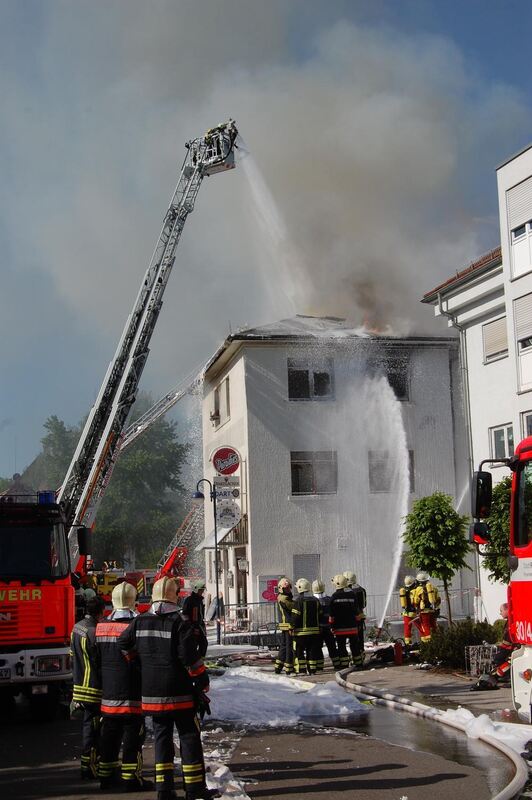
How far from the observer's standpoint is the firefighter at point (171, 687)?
6645mm

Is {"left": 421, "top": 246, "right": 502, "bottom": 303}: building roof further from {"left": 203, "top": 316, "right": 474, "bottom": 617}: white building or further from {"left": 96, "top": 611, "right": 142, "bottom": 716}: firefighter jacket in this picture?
{"left": 96, "top": 611, "right": 142, "bottom": 716}: firefighter jacket

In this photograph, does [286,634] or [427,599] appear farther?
[427,599]

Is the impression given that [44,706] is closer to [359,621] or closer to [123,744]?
[123,744]

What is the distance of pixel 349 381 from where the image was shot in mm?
28422

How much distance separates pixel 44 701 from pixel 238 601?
696 inches

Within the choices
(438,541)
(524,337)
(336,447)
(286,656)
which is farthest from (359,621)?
(336,447)

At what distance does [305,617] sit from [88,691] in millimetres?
7728

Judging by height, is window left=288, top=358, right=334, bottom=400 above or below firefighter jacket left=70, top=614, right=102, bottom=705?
above

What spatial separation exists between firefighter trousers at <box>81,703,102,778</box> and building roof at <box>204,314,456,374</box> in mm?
20195

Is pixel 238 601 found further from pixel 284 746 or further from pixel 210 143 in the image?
pixel 284 746

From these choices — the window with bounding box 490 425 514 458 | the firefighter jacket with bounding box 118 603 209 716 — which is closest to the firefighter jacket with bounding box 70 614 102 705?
the firefighter jacket with bounding box 118 603 209 716

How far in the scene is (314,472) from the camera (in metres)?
27.9

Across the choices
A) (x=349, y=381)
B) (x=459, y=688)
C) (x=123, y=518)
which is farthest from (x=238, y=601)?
(x=123, y=518)

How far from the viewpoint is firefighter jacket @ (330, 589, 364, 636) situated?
15695mm
